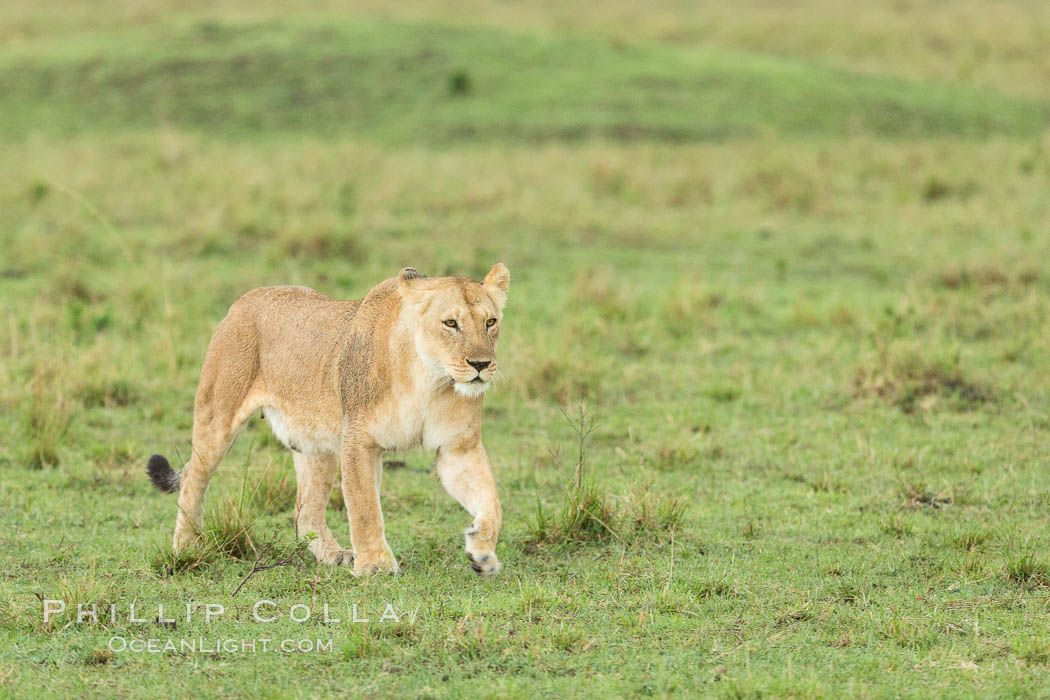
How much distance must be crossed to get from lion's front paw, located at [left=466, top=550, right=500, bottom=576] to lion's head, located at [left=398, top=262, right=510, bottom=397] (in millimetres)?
678

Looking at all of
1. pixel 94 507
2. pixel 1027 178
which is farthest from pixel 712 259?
pixel 94 507

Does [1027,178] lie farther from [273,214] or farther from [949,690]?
[949,690]

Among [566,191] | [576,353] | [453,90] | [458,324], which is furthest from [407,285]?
[453,90]

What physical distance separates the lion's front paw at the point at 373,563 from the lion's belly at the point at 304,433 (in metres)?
0.56

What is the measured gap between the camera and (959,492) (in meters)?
7.57

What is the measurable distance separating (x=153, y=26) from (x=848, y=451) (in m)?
25.7

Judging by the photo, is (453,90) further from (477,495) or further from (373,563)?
(477,495)

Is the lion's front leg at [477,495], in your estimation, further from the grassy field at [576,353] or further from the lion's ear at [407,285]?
the lion's ear at [407,285]

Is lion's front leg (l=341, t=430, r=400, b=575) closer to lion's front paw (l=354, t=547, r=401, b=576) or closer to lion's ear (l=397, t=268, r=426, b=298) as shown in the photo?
lion's front paw (l=354, t=547, r=401, b=576)

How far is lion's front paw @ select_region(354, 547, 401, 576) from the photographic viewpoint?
19.5 feet

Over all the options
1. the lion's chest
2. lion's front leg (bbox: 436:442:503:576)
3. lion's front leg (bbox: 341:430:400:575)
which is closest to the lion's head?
the lion's chest

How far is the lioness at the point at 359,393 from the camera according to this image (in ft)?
18.9

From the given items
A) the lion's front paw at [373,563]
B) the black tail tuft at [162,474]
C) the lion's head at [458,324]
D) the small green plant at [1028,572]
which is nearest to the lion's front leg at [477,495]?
the lion's head at [458,324]

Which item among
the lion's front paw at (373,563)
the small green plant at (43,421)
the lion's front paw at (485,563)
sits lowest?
the small green plant at (43,421)
